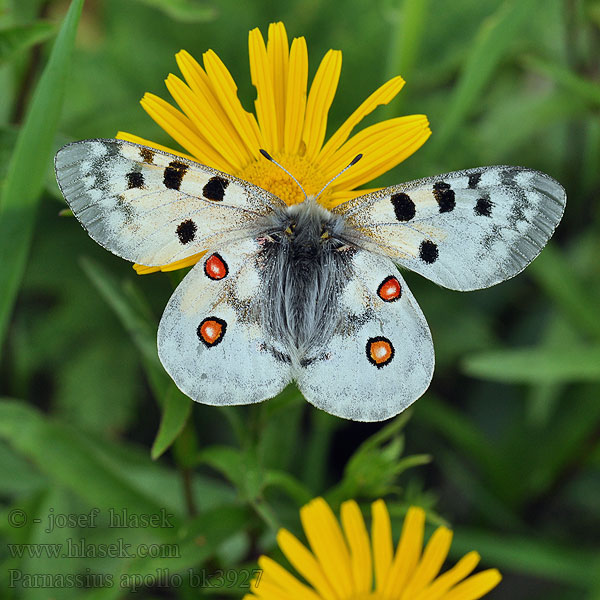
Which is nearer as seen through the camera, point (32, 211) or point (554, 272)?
point (32, 211)

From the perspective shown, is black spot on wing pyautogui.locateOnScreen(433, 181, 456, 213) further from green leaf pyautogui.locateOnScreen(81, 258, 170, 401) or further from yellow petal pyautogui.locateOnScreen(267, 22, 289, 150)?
green leaf pyautogui.locateOnScreen(81, 258, 170, 401)

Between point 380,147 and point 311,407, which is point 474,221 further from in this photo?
point 311,407

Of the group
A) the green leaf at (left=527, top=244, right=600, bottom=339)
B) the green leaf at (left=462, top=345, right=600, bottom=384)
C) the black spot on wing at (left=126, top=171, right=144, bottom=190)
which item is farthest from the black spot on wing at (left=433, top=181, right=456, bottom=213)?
the green leaf at (left=527, top=244, right=600, bottom=339)

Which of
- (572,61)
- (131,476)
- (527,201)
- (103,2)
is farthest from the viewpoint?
(103,2)

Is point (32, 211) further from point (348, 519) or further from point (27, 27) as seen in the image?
point (348, 519)

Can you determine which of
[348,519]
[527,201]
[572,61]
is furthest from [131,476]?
[572,61]

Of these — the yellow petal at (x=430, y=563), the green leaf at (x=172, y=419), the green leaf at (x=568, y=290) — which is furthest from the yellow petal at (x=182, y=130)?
the green leaf at (x=568, y=290)
